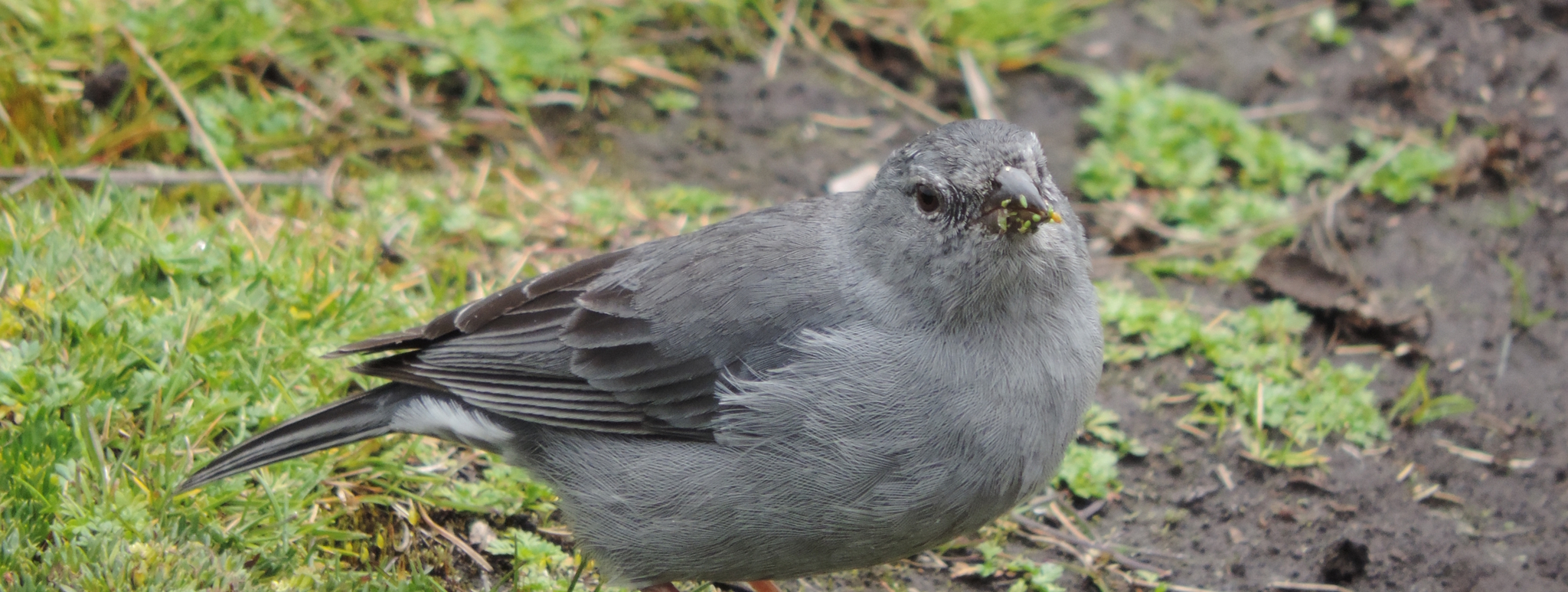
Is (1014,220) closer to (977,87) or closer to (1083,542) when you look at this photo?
(1083,542)

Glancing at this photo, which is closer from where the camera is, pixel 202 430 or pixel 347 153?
pixel 202 430

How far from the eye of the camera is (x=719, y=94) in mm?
6746

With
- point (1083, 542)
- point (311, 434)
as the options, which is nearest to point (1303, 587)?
point (1083, 542)

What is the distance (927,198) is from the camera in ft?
11.9

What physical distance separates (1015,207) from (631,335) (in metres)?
1.24

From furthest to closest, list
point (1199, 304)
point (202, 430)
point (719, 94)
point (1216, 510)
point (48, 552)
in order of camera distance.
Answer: point (719, 94), point (1199, 304), point (1216, 510), point (202, 430), point (48, 552)

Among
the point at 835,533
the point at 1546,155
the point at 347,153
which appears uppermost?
the point at 1546,155

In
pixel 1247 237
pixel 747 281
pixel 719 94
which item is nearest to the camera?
pixel 747 281

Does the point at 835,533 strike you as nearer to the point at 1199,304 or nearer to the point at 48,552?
the point at 48,552

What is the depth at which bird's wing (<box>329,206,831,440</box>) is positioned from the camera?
376 cm

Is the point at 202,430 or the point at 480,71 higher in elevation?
the point at 480,71

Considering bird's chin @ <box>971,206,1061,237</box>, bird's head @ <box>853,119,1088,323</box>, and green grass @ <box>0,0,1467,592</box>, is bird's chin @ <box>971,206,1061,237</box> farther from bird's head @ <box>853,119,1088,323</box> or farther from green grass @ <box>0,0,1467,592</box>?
green grass @ <box>0,0,1467,592</box>

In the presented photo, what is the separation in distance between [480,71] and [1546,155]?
17.8ft

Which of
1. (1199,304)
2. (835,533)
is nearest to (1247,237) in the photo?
(1199,304)
